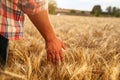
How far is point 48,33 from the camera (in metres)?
1.44

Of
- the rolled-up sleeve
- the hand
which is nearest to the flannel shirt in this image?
the rolled-up sleeve

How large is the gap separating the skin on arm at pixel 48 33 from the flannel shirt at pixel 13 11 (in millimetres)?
28

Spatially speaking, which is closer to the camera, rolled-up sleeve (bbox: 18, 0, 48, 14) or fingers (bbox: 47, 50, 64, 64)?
rolled-up sleeve (bbox: 18, 0, 48, 14)

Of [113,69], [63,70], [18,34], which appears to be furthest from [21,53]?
[113,69]

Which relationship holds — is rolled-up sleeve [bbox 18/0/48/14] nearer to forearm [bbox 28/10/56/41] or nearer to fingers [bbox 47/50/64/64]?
forearm [bbox 28/10/56/41]

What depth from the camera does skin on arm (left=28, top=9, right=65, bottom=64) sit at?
1.41 meters

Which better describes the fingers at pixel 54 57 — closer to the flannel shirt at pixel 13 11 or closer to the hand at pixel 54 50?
the hand at pixel 54 50

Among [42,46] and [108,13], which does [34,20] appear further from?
[108,13]

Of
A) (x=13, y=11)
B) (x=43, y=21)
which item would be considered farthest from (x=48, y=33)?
(x=13, y=11)

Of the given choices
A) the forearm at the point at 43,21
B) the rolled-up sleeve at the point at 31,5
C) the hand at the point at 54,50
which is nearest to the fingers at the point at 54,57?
the hand at the point at 54,50

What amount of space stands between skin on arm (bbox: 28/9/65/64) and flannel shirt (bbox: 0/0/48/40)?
0.03m

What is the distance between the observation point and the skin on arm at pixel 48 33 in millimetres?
1408

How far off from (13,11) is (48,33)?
0.61ft

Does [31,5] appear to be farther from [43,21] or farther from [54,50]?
[54,50]
